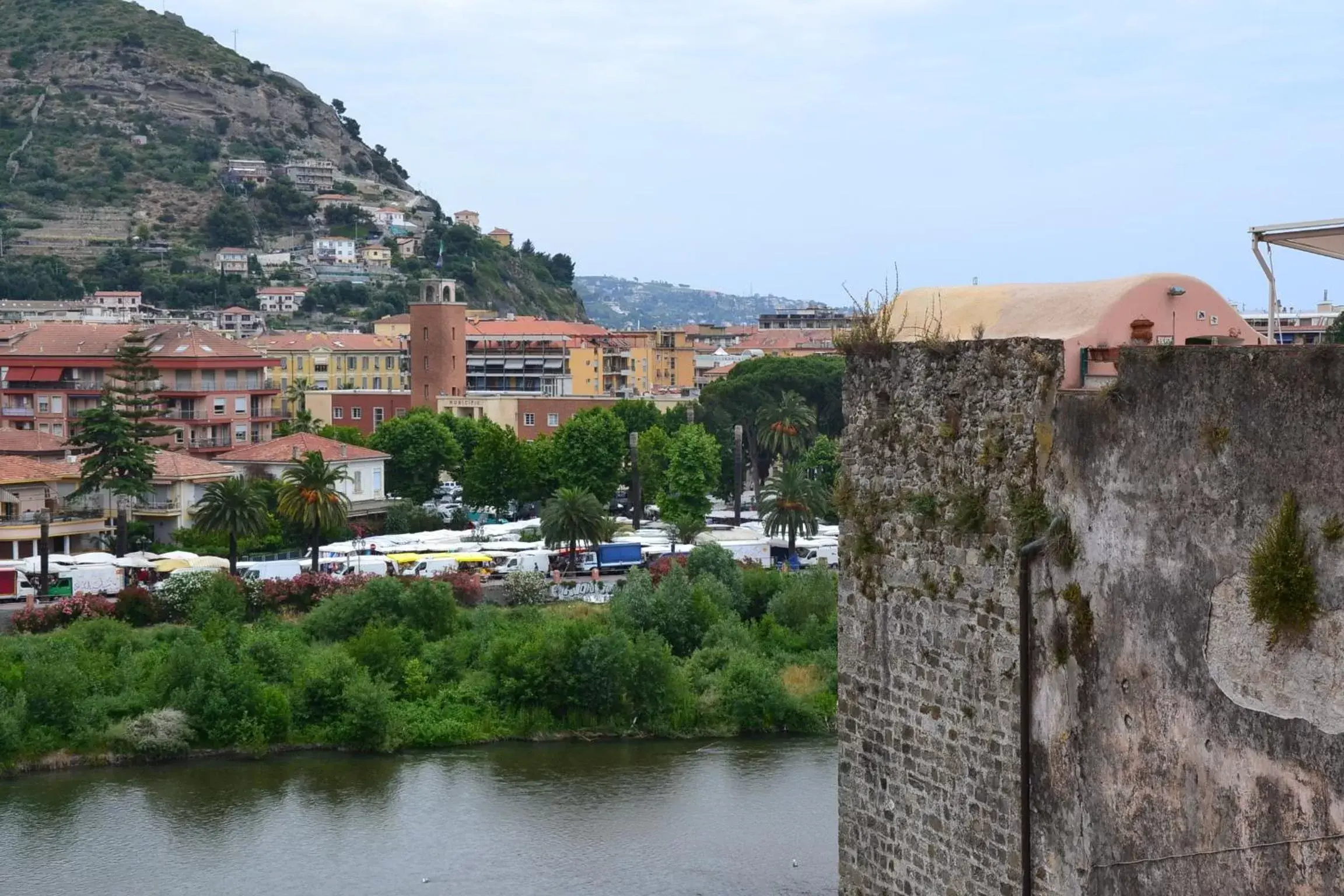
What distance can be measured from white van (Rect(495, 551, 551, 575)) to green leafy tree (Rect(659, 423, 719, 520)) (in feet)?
24.5

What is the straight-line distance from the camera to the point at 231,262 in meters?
103

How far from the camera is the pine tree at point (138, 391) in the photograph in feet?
132

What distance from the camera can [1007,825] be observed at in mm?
5582

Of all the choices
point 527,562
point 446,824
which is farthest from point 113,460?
point 446,824

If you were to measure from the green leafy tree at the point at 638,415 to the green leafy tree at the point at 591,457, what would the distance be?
636cm

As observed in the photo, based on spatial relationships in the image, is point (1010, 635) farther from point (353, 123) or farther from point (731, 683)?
point (353, 123)

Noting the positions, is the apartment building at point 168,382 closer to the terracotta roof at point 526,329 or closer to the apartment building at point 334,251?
the terracotta roof at point 526,329

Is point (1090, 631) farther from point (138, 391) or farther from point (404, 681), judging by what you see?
point (138, 391)

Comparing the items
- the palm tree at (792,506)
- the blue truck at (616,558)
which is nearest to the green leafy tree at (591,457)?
the palm tree at (792,506)

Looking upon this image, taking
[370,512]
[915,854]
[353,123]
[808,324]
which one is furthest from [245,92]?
[915,854]

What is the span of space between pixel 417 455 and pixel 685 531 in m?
12.9

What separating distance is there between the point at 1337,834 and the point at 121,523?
33605 mm

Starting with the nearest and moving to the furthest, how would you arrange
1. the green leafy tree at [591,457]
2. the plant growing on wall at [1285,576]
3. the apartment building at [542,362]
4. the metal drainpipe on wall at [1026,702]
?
1. the plant growing on wall at [1285,576]
2. the metal drainpipe on wall at [1026,702]
3. the green leafy tree at [591,457]
4. the apartment building at [542,362]

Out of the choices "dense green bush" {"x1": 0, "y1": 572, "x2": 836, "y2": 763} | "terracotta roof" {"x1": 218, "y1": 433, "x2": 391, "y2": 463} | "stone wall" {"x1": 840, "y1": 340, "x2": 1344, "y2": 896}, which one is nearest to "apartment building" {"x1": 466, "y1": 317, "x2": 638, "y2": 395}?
"terracotta roof" {"x1": 218, "y1": 433, "x2": 391, "y2": 463}
